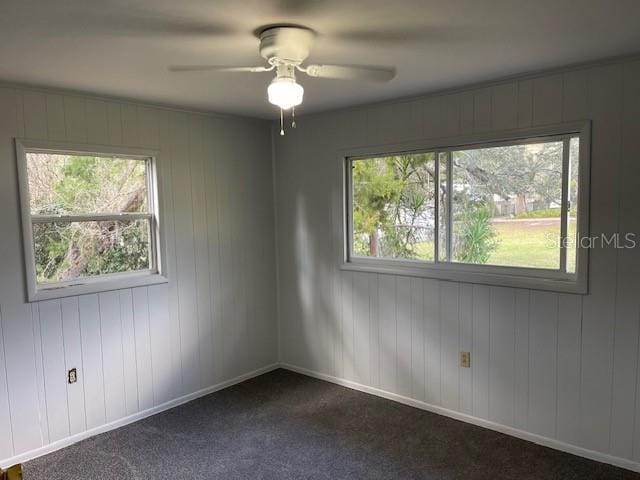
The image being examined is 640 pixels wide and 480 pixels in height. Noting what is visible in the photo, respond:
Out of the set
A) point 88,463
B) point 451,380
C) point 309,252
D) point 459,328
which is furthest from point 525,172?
point 88,463

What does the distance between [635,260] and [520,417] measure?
1243 mm

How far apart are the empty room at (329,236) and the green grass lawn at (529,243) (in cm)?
1

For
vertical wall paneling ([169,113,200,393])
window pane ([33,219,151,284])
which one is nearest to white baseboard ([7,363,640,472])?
vertical wall paneling ([169,113,200,393])

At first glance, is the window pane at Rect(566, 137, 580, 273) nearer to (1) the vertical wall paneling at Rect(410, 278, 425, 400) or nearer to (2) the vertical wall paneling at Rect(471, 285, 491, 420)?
(2) the vertical wall paneling at Rect(471, 285, 491, 420)

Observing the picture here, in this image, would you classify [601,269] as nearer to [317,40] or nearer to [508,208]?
[508,208]

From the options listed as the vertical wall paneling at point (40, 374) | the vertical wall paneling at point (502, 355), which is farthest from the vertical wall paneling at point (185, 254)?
the vertical wall paneling at point (502, 355)

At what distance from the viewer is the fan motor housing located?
1.99 meters

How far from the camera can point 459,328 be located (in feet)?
10.9

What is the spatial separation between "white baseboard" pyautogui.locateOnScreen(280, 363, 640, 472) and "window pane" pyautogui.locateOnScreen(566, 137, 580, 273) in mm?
1096

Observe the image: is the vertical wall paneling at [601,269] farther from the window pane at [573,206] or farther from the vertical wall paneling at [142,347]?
the vertical wall paneling at [142,347]

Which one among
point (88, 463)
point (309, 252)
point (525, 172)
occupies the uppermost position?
point (525, 172)

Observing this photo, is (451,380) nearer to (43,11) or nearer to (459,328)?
(459,328)

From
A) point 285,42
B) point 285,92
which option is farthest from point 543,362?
point 285,42

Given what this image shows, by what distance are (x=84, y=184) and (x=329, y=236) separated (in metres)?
1.92
